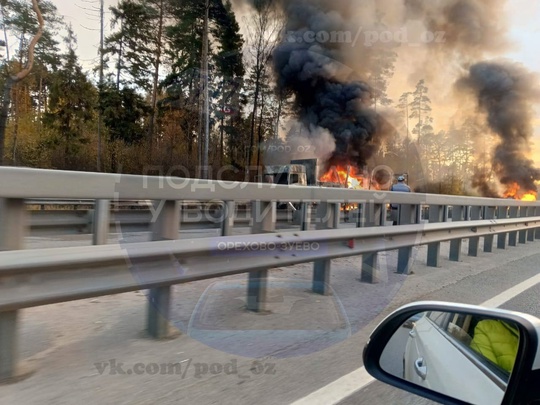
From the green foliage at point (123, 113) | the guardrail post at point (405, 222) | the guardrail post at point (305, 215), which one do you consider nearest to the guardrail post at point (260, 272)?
the guardrail post at point (305, 215)

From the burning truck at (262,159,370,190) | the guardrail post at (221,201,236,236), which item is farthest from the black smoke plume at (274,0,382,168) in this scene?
the guardrail post at (221,201,236,236)

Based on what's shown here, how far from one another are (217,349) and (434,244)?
5.12 meters

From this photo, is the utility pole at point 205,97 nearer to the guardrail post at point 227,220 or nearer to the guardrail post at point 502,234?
the guardrail post at point 502,234

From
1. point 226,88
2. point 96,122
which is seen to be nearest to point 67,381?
point 226,88

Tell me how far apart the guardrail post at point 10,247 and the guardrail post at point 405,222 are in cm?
512

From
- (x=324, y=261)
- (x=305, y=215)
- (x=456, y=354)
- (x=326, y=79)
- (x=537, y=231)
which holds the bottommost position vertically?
(x=537, y=231)

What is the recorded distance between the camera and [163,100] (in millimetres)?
34188

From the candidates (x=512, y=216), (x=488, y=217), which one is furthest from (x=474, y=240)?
(x=512, y=216)

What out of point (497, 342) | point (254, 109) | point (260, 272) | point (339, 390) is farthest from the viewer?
point (254, 109)

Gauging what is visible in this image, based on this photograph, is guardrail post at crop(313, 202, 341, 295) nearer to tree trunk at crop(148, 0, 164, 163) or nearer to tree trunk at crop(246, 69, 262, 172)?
tree trunk at crop(148, 0, 164, 163)

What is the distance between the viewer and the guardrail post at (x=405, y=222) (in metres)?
6.49

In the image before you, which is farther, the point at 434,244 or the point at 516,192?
the point at 516,192

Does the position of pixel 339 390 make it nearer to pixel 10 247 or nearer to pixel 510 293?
pixel 10 247

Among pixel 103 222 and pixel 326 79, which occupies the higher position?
pixel 326 79
